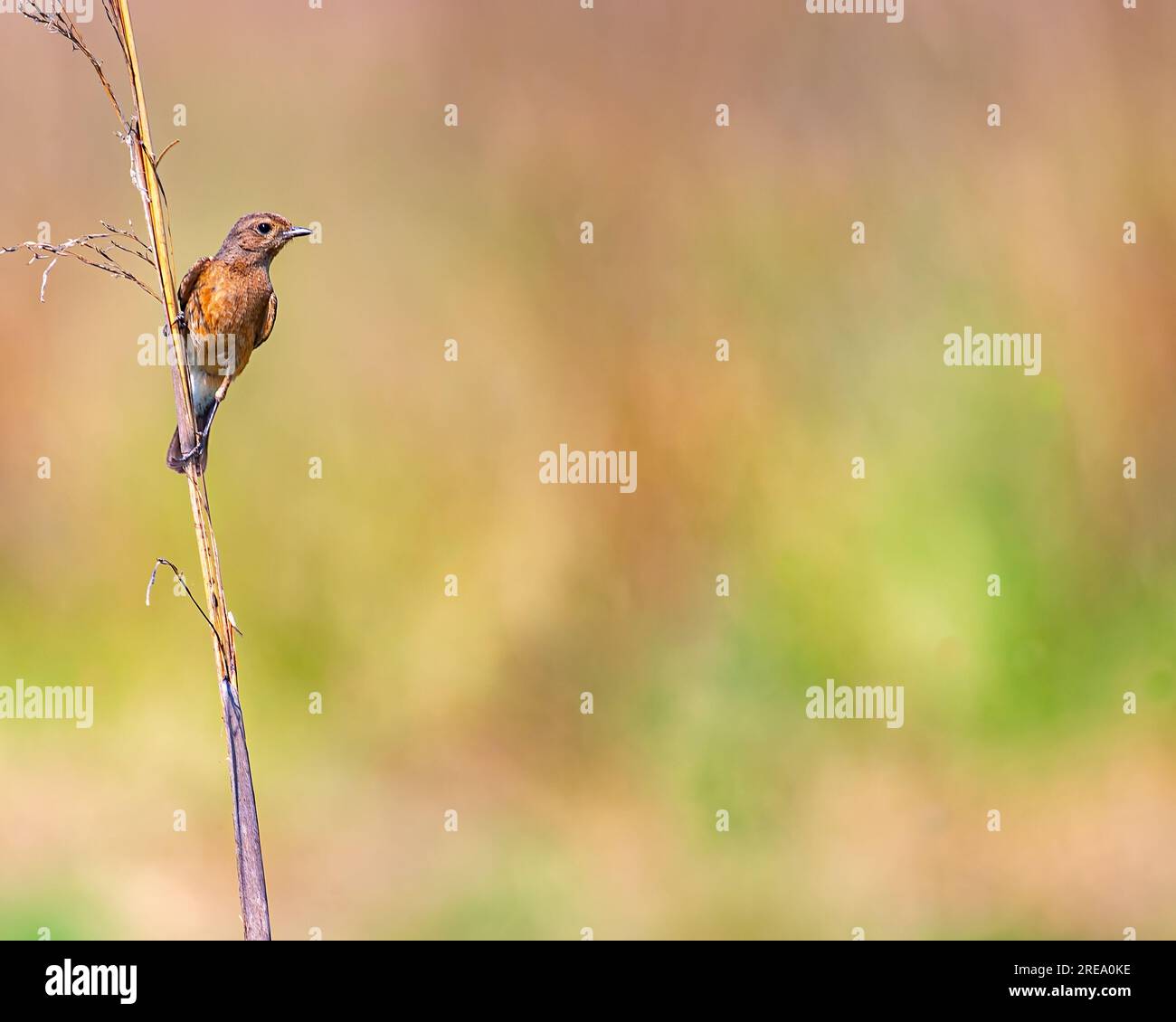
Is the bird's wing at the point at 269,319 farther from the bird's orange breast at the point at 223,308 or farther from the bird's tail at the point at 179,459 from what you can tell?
the bird's tail at the point at 179,459

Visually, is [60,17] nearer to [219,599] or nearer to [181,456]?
[181,456]

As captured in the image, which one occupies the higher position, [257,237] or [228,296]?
[257,237]

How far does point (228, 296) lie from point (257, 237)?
6.5 inches

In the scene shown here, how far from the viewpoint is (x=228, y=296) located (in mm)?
2725

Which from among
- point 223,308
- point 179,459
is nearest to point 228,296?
point 223,308

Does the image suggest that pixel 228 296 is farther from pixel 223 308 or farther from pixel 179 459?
pixel 179 459

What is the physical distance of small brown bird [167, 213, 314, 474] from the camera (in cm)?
270

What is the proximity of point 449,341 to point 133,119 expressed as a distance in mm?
3097

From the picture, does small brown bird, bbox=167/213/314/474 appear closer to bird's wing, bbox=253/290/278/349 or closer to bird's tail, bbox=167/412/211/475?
bird's wing, bbox=253/290/278/349

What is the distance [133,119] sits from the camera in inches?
71.6

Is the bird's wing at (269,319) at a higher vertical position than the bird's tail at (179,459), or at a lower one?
higher

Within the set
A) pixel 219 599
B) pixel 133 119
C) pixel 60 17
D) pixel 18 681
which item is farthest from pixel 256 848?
pixel 18 681

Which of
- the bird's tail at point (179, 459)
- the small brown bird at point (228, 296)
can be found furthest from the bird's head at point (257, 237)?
the bird's tail at point (179, 459)

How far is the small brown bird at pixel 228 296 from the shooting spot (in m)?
2.70
